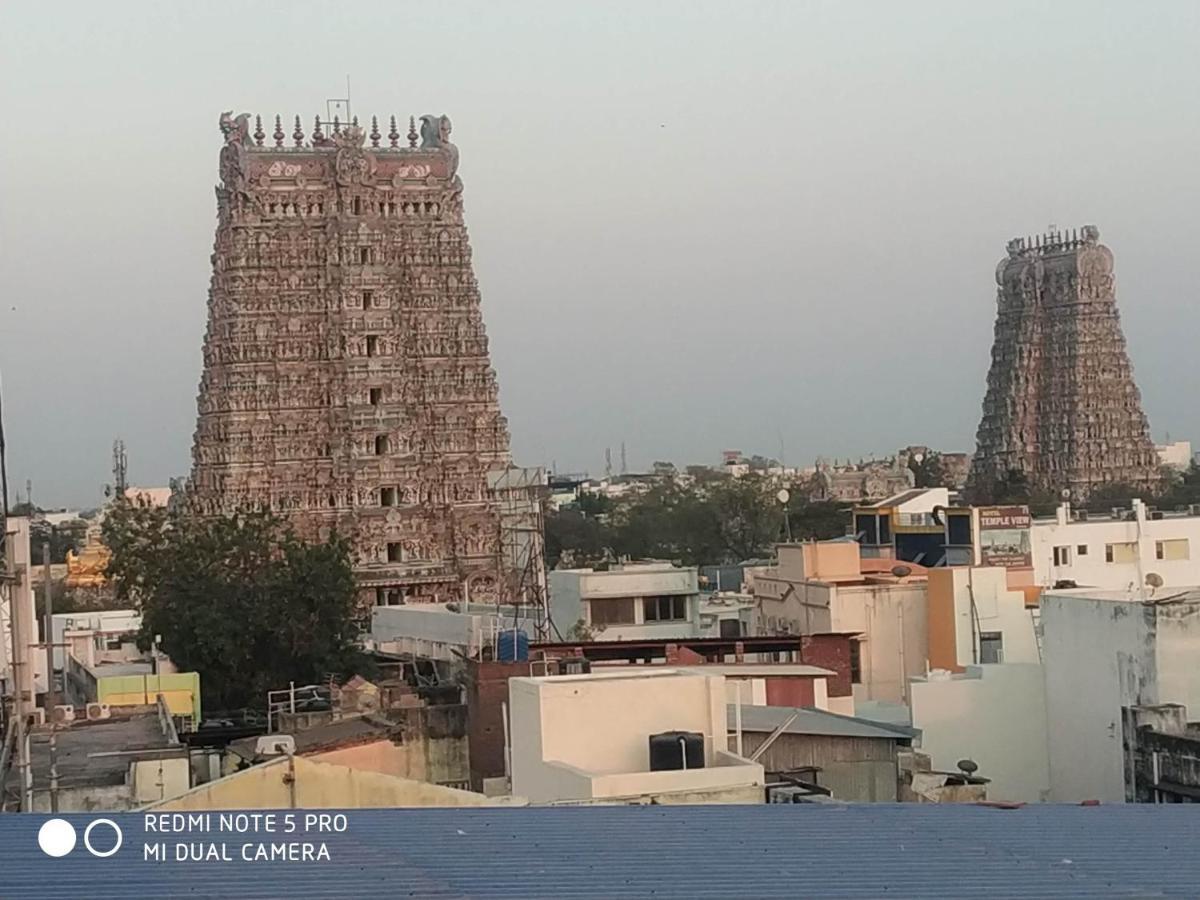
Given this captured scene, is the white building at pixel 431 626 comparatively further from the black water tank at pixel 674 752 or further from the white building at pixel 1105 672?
the black water tank at pixel 674 752

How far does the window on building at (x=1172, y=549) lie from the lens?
44.3 m

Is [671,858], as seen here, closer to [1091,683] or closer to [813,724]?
[813,724]

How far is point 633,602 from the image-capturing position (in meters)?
40.7

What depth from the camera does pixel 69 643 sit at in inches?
1564

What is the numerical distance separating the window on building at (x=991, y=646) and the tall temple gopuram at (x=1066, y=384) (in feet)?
237

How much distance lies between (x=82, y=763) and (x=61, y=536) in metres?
105

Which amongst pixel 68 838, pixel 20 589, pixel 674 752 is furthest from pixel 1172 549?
pixel 68 838

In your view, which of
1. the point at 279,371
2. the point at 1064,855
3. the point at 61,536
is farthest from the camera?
the point at 61,536

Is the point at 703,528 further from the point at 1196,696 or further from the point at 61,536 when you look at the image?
the point at 1196,696

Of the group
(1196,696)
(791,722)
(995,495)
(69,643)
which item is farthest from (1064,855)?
(995,495)

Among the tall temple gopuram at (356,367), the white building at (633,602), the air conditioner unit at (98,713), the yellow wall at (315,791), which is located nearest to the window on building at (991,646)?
the white building at (633,602)

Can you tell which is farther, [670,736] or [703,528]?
[703,528]

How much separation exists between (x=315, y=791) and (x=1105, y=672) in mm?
10073

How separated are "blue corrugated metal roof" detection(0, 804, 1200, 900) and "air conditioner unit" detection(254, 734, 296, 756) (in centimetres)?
596
